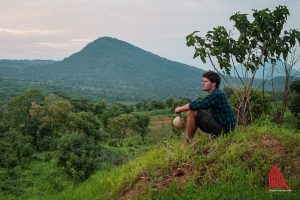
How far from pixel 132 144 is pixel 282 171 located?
59.9 m

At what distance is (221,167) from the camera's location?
7.79m

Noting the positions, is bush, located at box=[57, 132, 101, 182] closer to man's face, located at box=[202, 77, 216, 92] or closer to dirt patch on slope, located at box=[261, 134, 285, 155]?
man's face, located at box=[202, 77, 216, 92]

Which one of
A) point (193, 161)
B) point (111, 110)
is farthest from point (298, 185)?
point (111, 110)

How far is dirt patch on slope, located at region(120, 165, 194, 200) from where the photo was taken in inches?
304

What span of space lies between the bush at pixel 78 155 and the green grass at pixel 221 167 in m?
14.2

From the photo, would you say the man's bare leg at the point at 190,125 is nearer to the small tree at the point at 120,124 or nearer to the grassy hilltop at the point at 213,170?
the grassy hilltop at the point at 213,170

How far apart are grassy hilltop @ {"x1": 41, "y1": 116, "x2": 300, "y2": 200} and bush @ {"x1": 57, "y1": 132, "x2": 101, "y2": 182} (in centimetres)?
1426

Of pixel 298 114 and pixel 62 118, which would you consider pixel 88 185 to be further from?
pixel 62 118

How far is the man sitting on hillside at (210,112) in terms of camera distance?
8.37m

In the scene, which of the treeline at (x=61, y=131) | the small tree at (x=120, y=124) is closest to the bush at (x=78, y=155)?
the treeline at (x=61, y=131)

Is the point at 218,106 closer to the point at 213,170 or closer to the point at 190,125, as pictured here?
the point at 190,125

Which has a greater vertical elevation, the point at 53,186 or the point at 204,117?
the point at 204,117

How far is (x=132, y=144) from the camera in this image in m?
66.9

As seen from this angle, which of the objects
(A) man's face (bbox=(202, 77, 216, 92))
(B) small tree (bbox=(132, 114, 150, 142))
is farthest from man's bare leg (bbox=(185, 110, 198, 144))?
(B) small tree (bbox=(132, 114, 150, 142))
